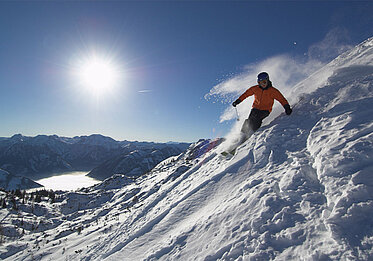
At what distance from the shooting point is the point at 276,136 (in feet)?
19.3

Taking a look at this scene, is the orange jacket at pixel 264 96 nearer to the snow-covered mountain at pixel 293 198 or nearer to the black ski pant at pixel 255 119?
the black ski pant at pixel 255 119

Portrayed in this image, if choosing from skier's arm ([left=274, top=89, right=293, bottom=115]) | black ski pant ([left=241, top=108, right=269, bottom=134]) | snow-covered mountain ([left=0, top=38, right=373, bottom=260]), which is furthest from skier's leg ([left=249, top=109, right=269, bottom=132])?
snow-covered mountain ([left=0, top=38, right=373, bottom=260])

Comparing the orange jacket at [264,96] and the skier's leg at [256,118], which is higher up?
the orange jacket at [264,96]

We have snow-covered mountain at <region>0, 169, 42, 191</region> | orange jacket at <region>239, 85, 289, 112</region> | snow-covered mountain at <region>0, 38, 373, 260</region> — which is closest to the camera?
snow-covered mountain at <region>0, 38, 373, 260</region>

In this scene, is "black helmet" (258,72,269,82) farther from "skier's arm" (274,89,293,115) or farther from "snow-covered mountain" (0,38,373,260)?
"snow-covered mountain" (0,38,373,260)

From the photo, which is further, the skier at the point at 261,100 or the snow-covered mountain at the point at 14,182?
the snow-covered mountain at the point at 14,182

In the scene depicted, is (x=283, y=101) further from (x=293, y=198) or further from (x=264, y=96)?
(x=293, y=198)

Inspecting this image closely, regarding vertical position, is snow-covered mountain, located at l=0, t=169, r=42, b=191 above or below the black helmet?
above

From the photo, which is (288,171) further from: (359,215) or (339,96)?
(339,96)

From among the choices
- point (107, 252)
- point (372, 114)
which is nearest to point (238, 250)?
point (372, 114)

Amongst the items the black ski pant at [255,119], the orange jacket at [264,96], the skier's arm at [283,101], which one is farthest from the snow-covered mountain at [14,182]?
the skier's arm at [283,101]

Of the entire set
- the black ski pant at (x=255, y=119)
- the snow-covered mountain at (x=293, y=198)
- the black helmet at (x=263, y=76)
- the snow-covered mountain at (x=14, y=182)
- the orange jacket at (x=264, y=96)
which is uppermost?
the snow-covered mountain at (x=14, y=182)

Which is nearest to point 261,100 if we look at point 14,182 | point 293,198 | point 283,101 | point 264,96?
point 264,96

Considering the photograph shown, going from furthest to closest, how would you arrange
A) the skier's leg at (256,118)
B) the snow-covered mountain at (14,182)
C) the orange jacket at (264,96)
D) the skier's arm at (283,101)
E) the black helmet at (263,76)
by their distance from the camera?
1. the snow-covered mountain at (14,182)
2. the skier's leg at (256,118)
3. the orange jacket at (264,96)
4. the black helmet at (263,76)
5. the skier's arm at (283,101)
